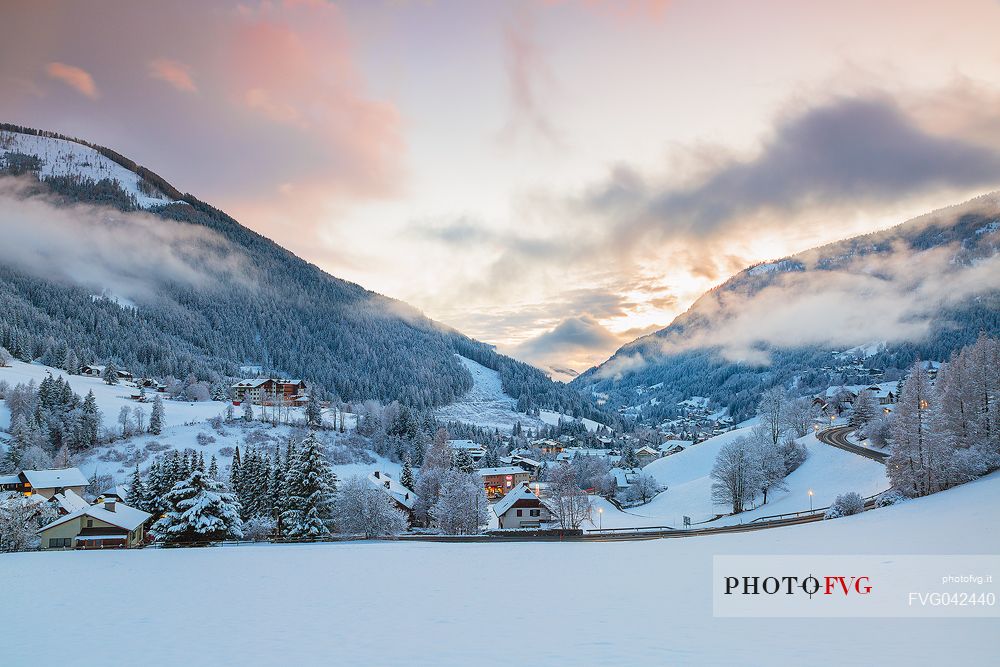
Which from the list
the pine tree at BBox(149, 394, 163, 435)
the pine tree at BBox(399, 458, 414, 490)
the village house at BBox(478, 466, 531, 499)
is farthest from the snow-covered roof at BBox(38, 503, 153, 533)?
the village house at BBox(478, 466, 531, 499)

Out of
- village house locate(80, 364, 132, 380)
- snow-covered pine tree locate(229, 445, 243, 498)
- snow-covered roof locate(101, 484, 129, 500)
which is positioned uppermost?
village house locate(80, 364, 132, 380)

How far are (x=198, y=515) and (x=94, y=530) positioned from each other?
2000 cm

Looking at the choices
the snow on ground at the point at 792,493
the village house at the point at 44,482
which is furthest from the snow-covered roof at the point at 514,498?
the village house at the point at 44,482

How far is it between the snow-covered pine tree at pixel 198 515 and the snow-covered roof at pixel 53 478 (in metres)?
44.3

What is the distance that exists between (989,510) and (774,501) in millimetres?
34369

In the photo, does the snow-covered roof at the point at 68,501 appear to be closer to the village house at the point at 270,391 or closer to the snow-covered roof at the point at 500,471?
the snow-covered roof at the point at 500,471

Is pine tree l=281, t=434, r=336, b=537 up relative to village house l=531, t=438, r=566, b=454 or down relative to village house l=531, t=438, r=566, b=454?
down

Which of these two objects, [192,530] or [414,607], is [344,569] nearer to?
[414,607]

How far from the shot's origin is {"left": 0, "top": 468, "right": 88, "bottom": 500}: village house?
69.1 meters

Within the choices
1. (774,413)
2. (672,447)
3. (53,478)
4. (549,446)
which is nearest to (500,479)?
(774,413)

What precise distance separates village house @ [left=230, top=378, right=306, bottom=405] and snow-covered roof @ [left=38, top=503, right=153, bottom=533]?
87.7 m

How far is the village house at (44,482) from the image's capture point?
227 ft

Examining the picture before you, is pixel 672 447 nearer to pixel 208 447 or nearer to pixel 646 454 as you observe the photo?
pixel 646 454

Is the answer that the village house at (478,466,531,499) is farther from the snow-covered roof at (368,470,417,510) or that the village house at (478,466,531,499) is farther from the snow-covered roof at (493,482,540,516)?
the snow-covered roof at (493,482,540,516)
